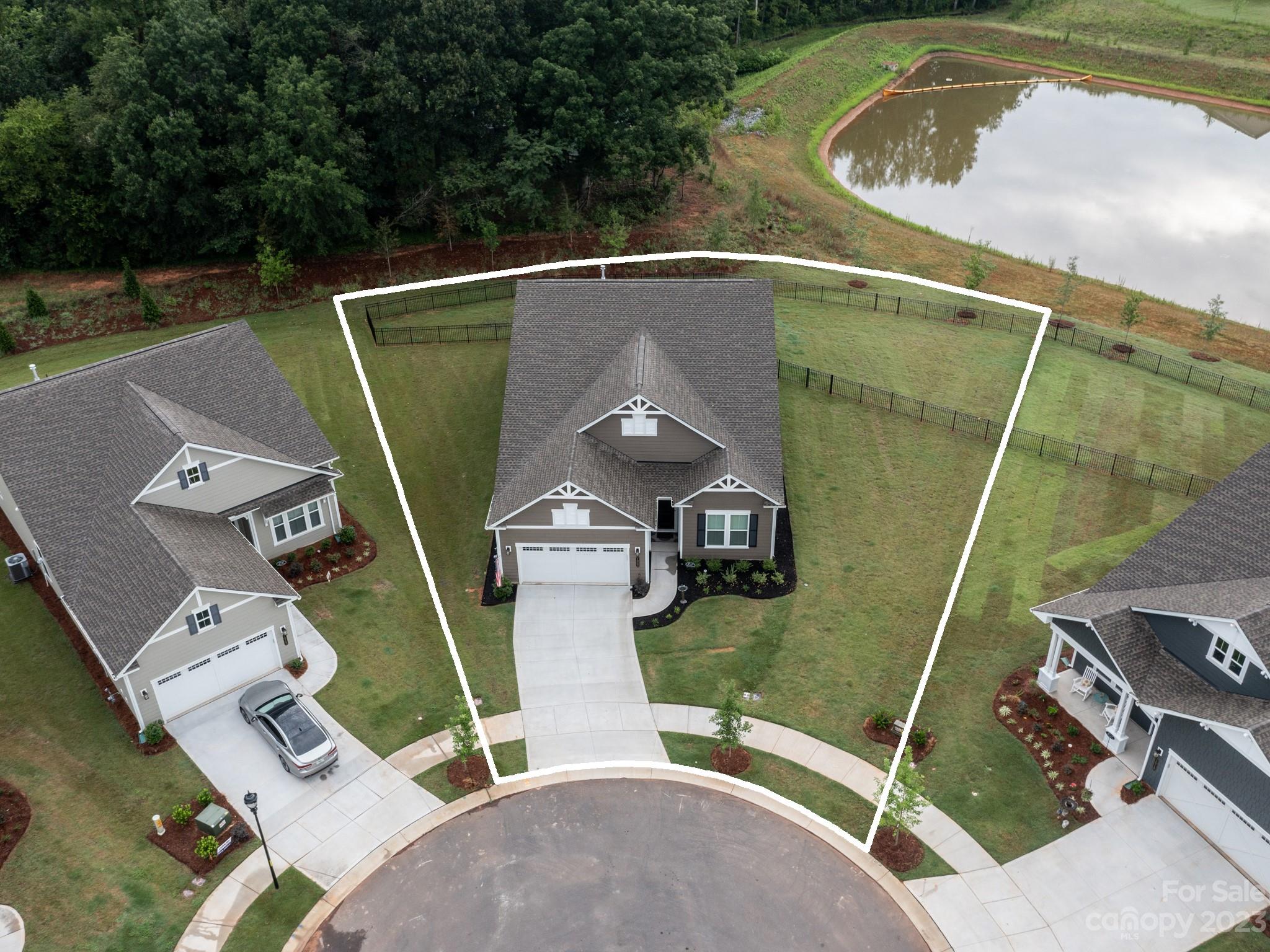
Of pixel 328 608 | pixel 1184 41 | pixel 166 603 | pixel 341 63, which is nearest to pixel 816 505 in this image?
pixel 328 608

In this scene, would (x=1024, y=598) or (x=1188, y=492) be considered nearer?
(x=1024, y=598)

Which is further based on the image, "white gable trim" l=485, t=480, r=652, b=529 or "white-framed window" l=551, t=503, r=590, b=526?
"white-framed window" l=551, t=503, r=590, b=526

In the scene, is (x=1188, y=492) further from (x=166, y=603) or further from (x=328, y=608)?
(x=166, y=603)

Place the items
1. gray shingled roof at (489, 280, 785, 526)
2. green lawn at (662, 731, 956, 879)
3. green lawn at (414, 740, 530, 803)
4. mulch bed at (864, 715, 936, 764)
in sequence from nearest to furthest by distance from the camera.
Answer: green lawn at (662, 731, 956, 879) → green lawn at (414, 740, 530, 803) → mulch bed at (864, 715, 936, 764) → gray shingled roof at (489, 280, 785, 526)

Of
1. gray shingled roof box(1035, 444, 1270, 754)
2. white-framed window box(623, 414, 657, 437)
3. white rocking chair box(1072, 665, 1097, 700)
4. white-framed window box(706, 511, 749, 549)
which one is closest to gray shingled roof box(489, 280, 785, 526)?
white-framed window box(623, 414, 657, 437)

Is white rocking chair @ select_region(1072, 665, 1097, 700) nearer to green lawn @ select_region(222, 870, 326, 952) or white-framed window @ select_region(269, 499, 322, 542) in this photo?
green lawn @ select_region(222, 870, 326, 952)

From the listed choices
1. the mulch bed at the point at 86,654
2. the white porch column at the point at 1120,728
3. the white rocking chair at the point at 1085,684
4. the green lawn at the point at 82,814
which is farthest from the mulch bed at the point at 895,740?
the mulch bed at the point at 86,654
